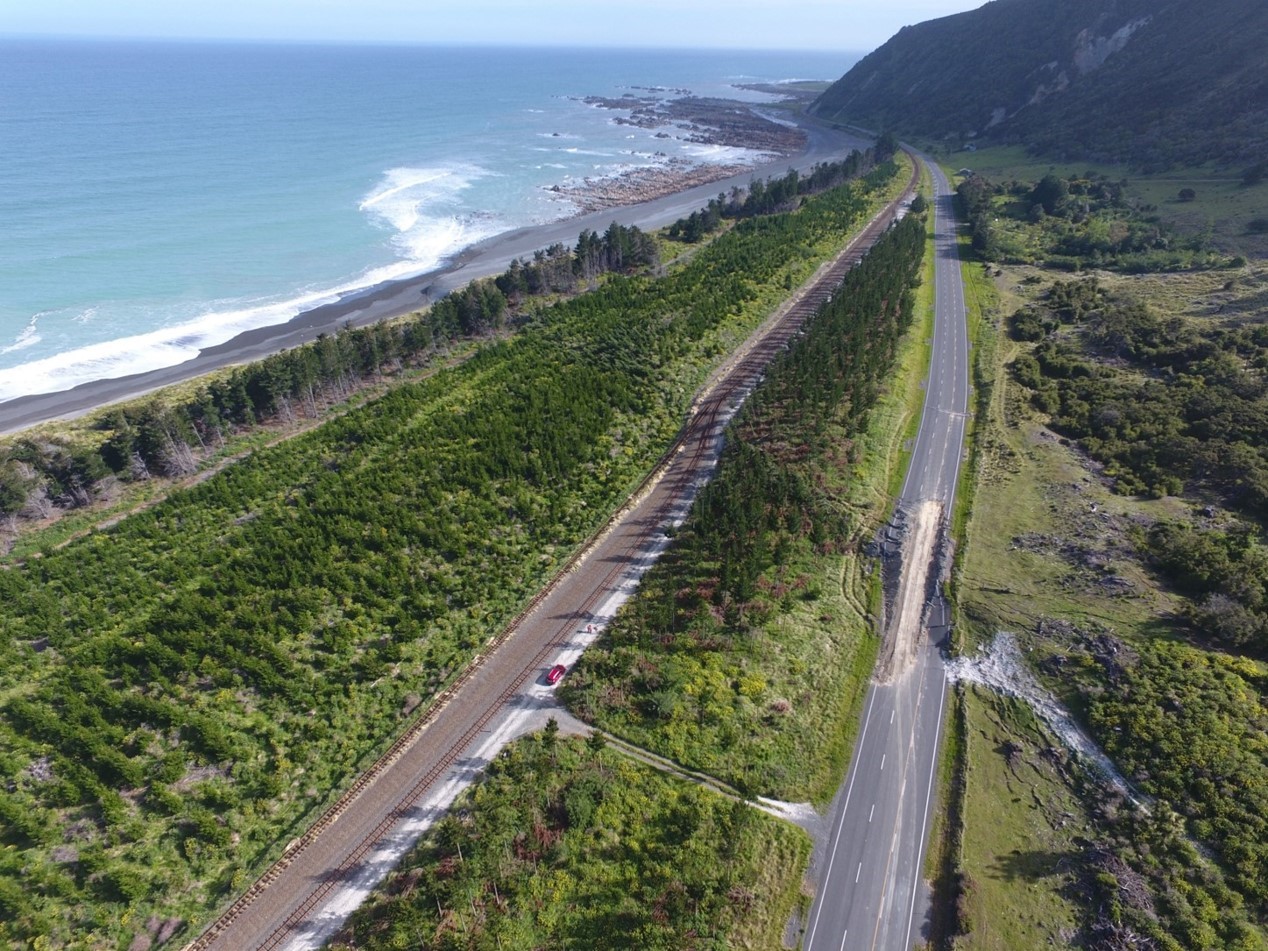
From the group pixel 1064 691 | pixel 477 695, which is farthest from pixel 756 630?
pixel 1064 691

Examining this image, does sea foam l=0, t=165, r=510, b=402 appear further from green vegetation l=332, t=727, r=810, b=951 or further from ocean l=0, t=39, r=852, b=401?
green vegetation l=332, t=727, r=810, b=951

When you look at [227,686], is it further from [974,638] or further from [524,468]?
[974,638]

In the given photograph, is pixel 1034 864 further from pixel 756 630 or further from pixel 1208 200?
pixel 1208 200

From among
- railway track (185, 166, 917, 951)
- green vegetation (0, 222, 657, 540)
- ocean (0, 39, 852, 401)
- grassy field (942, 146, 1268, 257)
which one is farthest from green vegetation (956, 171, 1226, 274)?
ocean (0, 39, 852, 401)

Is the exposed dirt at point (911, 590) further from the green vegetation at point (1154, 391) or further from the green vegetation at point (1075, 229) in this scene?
the green vegetation at point (1075, 229)

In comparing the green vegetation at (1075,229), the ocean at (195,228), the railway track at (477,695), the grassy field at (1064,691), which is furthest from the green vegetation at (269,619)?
the green vegetation at (1075,229)
